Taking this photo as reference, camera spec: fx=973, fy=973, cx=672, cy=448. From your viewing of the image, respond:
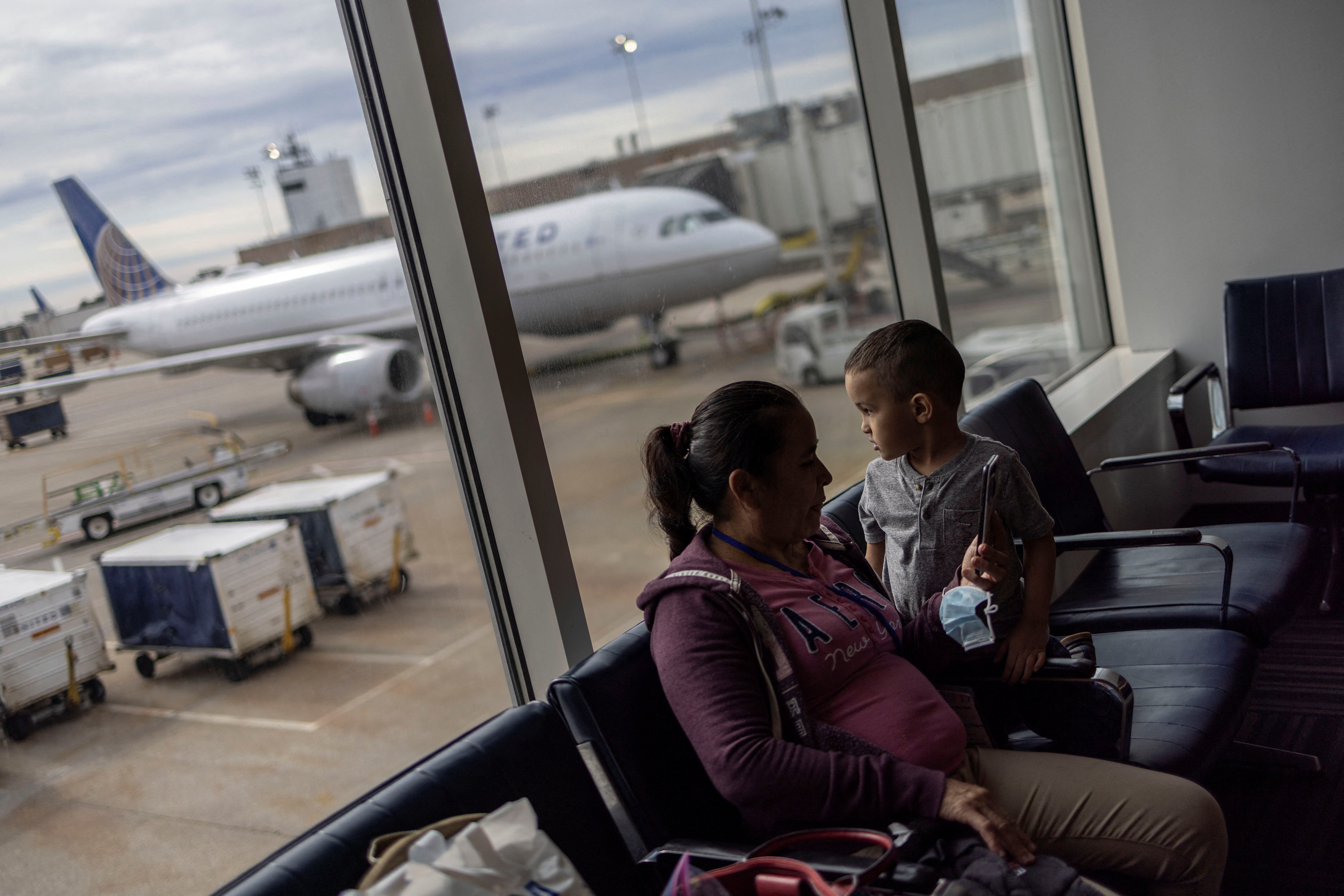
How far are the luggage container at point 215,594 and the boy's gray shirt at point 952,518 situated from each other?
41.8 inches

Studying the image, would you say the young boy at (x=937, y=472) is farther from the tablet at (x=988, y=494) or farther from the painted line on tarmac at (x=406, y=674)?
the painted line on tarmac at (x=406, y=674)

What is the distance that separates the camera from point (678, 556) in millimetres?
1460

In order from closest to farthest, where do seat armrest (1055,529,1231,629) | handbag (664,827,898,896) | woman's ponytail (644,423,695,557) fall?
handbag (664,827,898,896) → woman's ponytail (644,423,695,557) → seat armrest (1055,529,1231,629)

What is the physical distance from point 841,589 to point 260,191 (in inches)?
47.1

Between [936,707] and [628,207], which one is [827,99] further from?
[936,707]

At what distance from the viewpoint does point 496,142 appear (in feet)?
6.38

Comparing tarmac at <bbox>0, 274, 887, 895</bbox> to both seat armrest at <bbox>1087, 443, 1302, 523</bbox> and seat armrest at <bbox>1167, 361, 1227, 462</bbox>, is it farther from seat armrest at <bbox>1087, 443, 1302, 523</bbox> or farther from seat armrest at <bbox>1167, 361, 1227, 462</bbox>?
seat armrest at <bbox>1167, 361, 1227, 462</bbox>

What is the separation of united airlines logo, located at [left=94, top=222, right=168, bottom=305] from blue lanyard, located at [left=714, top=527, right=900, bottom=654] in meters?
0.93

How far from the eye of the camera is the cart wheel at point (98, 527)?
137cm

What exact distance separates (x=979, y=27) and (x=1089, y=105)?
527mm

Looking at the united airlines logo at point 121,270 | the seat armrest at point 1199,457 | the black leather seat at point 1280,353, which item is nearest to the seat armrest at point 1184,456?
the seat armrest at point 1199,457

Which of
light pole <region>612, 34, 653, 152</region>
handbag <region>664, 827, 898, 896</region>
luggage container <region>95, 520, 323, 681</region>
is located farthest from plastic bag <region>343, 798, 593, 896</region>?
light pole <region>612, 34, 653, 152</region>

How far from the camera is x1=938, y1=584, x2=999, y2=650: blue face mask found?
4.67 feet

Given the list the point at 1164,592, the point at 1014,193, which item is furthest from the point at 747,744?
the point at 1014,193
